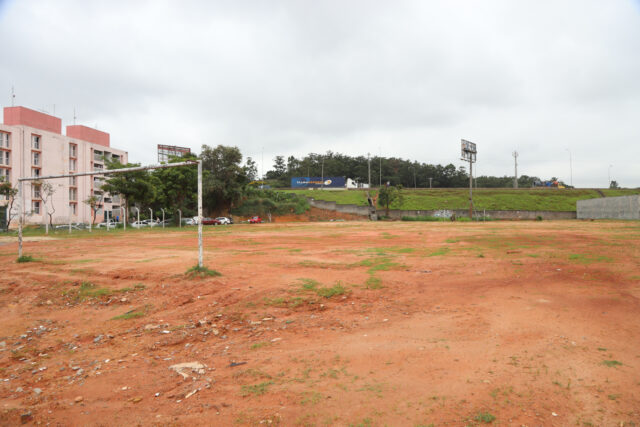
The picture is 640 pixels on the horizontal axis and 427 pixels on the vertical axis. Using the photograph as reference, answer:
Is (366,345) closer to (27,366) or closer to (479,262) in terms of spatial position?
(27,366)

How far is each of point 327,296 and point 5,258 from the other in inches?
549

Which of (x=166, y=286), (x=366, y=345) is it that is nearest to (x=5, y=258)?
(x=166, y=286)

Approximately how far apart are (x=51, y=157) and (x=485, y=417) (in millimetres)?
62733

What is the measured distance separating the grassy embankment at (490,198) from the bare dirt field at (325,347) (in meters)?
53.1

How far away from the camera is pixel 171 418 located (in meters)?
3.47

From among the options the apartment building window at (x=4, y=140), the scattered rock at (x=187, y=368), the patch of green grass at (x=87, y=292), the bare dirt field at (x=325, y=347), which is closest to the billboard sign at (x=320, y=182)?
the apartment building window at (x=4, y=140)

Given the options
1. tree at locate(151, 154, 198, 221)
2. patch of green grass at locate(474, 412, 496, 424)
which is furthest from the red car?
patch of green grass at locate(474, 412, 496, 424)

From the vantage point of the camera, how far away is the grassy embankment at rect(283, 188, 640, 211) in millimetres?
60312

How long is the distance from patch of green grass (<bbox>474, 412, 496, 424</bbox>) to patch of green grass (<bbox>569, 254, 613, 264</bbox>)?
10.0m

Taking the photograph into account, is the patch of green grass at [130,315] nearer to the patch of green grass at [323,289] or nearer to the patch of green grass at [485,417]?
the patch of green grass at [323,289]

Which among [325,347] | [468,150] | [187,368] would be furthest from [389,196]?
[187,368]

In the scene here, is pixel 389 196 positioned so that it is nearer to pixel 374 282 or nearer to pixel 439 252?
pixel 439 252

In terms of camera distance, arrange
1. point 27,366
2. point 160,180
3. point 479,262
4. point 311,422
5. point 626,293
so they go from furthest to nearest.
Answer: point 160,180 < point 479,262 < point 626,293 < point 27,366 < point 311,422

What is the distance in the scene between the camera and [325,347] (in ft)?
16.7
